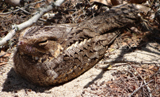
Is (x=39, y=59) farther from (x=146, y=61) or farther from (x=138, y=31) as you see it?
(x=138, y=31)

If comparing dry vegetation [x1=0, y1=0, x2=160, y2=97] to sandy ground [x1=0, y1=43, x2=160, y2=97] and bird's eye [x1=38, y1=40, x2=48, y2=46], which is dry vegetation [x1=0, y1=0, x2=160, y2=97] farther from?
bird's eye [x1=38, y1=40, x2=48, y2=46]

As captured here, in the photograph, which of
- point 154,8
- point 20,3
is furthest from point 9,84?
point 154,8

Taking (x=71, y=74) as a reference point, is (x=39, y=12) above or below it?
above

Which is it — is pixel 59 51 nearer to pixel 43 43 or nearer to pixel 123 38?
pixel 43 43

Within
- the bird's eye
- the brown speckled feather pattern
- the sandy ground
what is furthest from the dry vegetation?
the bird's eye

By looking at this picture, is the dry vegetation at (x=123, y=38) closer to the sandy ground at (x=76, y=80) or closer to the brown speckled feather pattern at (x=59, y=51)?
the sandy ground at (x=76, y=80)

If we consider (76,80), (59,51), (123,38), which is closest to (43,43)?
(59,51)

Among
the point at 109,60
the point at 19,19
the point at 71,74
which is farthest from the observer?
the point at 19,19
